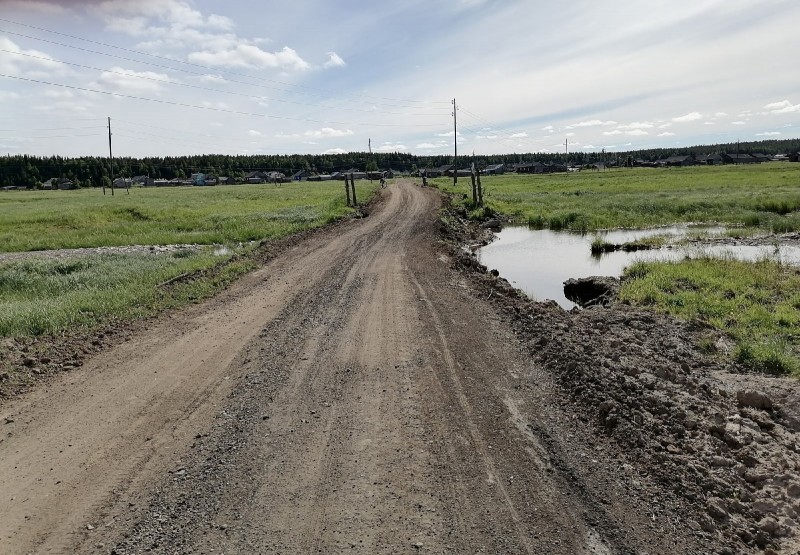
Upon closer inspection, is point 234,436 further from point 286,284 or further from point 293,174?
point 293,174

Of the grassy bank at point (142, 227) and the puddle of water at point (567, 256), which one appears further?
the grassy bank at point (142, 227)

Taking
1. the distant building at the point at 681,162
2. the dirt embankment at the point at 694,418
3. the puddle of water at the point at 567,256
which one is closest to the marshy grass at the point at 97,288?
the dirt embankment at the point at 694,418

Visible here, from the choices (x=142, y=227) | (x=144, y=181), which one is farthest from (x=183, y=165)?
(x=142, y=227)

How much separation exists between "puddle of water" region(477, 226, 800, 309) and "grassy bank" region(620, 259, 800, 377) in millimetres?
1913

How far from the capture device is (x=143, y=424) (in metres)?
5.64

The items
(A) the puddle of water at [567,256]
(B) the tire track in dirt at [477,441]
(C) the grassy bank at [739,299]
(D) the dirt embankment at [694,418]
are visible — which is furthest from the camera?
(A) the puddle of water at [567,256]

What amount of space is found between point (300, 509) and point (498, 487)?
1617mm

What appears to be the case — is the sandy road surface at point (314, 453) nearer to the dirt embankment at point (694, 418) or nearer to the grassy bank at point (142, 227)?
the dirt embankment at point (694, 418)

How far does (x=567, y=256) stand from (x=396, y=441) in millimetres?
16404

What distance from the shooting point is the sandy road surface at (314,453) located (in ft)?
12.6

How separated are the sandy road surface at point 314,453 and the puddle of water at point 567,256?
A: 6.79m

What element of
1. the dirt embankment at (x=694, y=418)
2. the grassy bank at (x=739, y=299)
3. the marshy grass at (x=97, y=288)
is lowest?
the dirt embankment at (x=694, y=418)

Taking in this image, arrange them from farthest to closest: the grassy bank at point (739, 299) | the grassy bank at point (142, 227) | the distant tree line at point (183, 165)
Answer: the distant tree line at point (183, 165) < the grassy bank at point (142, 227) < the grassy bank at point (739, 299)

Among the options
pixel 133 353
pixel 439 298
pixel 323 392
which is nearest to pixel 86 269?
pixel 133 353
